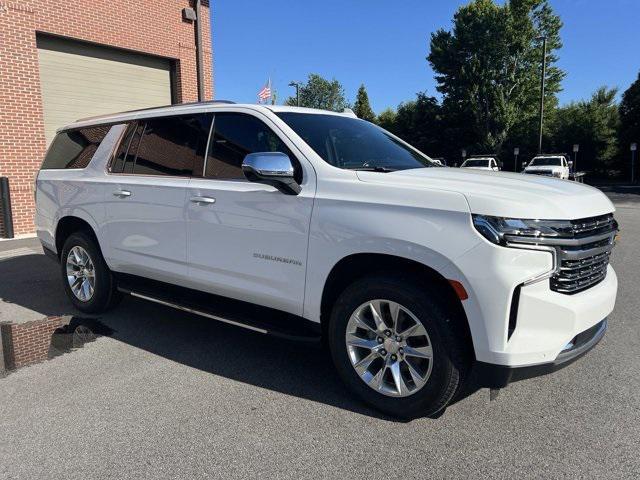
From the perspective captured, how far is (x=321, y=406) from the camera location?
3414 mm

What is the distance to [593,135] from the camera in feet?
→ 125

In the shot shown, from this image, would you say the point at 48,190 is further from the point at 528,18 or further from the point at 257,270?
the point at 528,18

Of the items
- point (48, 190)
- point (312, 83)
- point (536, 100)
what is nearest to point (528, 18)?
point (536, 100)

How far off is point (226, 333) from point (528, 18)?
42.9 m

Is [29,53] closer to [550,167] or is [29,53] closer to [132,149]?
[132,149]

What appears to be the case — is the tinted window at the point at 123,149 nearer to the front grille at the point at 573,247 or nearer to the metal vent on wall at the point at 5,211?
the front grille at the point at 573,247

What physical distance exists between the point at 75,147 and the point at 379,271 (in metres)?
3.91

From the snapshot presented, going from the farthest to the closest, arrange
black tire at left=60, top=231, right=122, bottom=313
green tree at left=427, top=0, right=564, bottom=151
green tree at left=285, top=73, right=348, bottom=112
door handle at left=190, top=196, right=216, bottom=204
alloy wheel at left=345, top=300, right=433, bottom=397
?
1. green tree at left=285, top=73, right=348, bottom=112
2. green tree at left=427, top=0, right=564, bottom=151
3. black tire at left=60, top=231, right=122, bottom=313
4. door handle at left=190, top=196, right=216, bottom=204
5. alloy wheel at left=345, top=300, right=433, bottom=397

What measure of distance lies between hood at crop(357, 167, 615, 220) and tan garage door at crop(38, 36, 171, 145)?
11.0m

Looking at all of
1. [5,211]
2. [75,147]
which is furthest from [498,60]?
[75,147]

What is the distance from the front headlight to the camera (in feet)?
8.98

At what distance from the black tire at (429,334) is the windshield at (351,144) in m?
0.88

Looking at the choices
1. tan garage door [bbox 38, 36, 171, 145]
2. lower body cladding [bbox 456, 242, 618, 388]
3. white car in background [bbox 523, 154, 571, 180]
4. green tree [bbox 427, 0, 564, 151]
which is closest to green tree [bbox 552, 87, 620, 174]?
green tree [bbox 427, 0, 564, 151]

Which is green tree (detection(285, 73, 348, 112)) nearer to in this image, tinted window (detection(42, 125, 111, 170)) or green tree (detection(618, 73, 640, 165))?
green tree (detection(618, 73, 640, 165))
